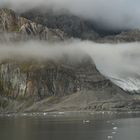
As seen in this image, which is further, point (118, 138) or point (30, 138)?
point (30, 138)

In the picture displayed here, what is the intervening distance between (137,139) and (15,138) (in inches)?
1315

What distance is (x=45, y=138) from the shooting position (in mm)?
119812

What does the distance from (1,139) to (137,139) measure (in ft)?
112

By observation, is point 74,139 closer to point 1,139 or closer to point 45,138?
point 45,138

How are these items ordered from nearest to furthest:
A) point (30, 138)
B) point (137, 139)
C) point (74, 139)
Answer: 1. point (137, 139)
2. point (74, 139)
3. point (30, 138)

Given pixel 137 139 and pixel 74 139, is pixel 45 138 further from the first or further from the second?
pixel 137 139

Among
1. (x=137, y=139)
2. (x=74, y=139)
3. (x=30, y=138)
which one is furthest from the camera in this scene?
(x=30, y=138)

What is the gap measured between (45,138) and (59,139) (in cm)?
539

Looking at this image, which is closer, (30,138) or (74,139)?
(74,139)

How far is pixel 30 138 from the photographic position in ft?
397

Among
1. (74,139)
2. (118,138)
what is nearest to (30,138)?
(74,139)

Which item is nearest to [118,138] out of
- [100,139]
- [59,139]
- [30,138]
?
[100,139]

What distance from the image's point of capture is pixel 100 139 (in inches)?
4385

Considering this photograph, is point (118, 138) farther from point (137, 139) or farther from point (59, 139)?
point (59, 139)
